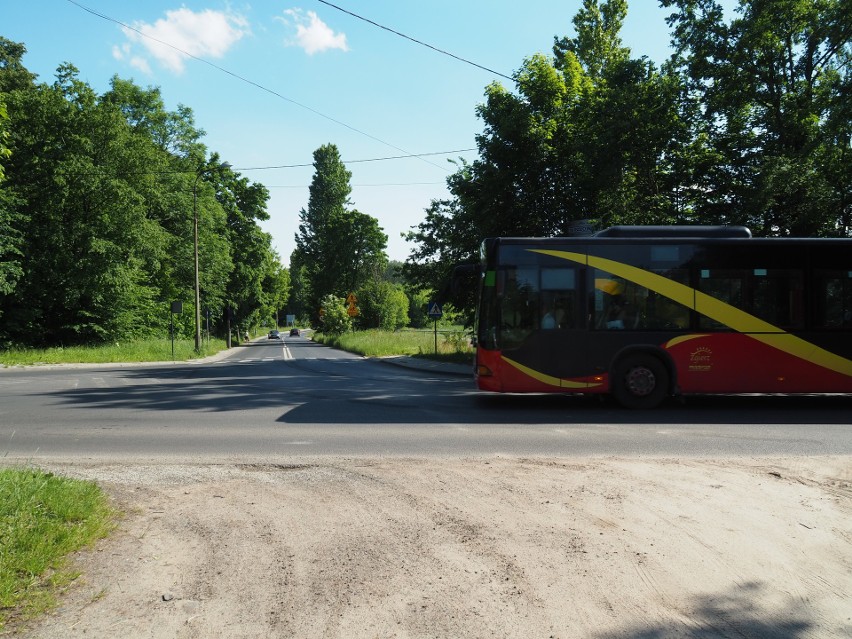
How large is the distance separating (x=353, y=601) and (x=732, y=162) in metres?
21.0

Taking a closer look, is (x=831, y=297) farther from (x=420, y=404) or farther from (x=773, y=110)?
(x=773, y=110)

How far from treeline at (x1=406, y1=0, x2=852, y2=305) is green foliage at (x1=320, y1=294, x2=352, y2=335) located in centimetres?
3644

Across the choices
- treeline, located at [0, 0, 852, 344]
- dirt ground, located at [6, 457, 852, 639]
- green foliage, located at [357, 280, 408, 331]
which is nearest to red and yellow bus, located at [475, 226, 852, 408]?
treeline, located at [0, 0, 852, 344]

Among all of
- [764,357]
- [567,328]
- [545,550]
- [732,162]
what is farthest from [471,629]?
[732,162]

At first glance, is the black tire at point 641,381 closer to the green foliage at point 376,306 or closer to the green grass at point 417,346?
the green grass at point 417,346

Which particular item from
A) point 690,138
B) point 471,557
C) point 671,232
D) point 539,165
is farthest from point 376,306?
point 471,557

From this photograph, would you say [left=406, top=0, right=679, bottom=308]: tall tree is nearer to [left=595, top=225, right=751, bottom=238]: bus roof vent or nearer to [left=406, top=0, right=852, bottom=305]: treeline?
[left=406, top=0, right=852, bottom=305]: treeline

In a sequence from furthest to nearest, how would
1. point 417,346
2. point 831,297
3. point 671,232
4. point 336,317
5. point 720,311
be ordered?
1. point 336,317
2. point 417,346
3. point 671,232
4. point 831,297
5. point 720,311

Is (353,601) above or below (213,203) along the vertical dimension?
below

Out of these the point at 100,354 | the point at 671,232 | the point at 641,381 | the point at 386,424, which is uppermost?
the point at 671,232

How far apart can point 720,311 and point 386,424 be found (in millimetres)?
6541

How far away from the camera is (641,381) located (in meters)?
11.7

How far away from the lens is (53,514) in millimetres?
4645

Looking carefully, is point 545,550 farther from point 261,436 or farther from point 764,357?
point 764,357
